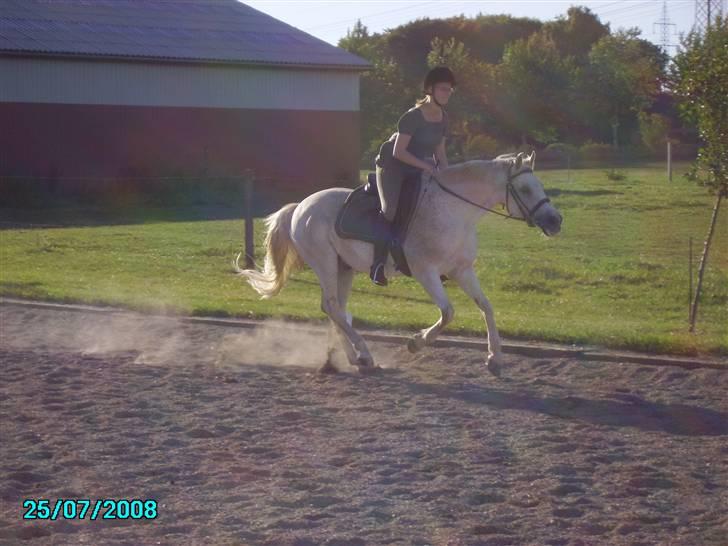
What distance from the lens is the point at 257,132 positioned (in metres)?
40.0

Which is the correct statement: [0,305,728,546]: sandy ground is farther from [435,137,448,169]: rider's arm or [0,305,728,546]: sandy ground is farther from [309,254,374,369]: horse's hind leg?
[435,137,448,169]: rider's arm

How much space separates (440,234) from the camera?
9688 millimetres

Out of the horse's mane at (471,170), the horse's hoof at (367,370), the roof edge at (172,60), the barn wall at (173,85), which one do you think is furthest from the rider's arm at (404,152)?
the barn wall at (173,85)

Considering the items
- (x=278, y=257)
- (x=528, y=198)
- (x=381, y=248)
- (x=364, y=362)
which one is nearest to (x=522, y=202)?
(x=528, y=198)

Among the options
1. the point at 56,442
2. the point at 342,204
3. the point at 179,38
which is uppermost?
the point at 179,38

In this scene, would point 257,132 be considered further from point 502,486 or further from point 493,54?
point 493,54

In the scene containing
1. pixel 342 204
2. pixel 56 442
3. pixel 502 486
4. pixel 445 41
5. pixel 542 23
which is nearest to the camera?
pixel 502 486

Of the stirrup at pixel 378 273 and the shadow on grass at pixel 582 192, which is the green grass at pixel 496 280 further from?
the shadow on grass at pixel 582 192

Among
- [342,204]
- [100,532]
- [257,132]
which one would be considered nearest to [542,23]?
[257,132]

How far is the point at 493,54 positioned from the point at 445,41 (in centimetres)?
493

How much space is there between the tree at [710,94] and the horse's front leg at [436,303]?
368cm

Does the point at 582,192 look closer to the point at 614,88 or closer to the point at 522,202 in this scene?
the point at 522,202

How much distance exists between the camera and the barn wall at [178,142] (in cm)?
3562

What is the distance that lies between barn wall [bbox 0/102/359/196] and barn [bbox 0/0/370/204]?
0.12 feet
